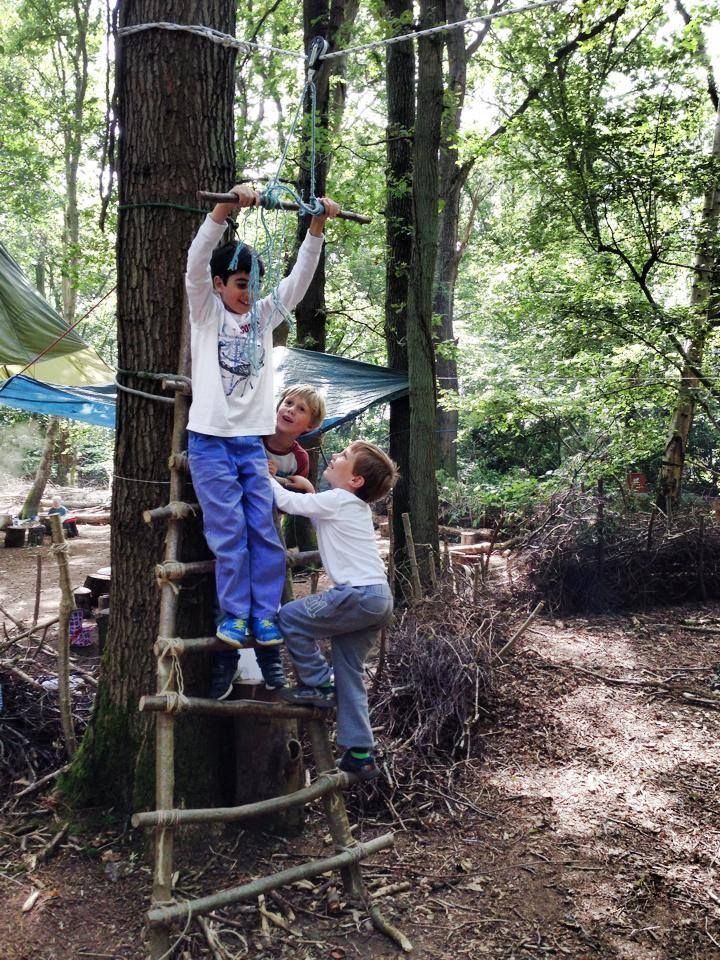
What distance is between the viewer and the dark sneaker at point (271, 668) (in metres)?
2.38

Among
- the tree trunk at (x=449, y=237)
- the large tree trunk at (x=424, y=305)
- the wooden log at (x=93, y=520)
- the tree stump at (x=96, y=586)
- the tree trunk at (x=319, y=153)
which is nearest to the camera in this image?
the large tree trunk at (x=424, y=305)

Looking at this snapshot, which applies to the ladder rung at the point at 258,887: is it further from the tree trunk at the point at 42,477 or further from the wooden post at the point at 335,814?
the tree trunk at the point at 42,477

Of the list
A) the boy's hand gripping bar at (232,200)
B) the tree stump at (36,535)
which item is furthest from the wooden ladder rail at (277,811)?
the tree stump at (36,535)

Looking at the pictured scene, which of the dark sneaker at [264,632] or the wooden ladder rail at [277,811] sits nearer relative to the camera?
the wooden ladder rail at [277,811]

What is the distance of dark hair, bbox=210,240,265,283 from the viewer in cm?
228

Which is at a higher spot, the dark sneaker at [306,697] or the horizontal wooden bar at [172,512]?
the horizontal wooden bar at [172,512]

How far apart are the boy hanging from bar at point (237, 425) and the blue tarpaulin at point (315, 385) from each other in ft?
8.89

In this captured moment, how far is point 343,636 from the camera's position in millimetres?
2436

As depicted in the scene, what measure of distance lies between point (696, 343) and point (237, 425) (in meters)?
4.98

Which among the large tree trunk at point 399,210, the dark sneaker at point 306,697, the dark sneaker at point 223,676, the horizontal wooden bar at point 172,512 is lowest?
the dark sneaker at point 306,697

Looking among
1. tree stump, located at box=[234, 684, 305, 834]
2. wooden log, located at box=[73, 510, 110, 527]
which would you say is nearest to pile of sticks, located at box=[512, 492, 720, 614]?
tree stump, located at box=[234, 684, 305, 834]

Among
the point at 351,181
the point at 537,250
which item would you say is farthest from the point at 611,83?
the point at 351,181

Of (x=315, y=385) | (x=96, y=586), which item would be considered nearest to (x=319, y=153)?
(x=315, y=385)

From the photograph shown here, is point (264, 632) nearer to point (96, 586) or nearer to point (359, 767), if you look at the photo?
point (359, 767)
